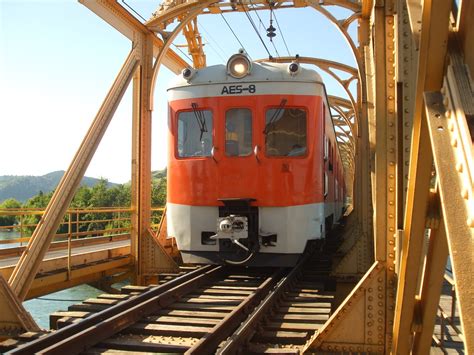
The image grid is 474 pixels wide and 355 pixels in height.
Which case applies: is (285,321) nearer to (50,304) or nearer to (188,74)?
(188,74)

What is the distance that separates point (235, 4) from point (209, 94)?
3081 millimetres

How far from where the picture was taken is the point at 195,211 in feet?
23.4

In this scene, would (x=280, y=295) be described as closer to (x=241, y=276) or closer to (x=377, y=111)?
(x=241, y=276)

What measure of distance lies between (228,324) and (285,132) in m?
3.30

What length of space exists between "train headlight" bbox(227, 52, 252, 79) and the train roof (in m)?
0.07

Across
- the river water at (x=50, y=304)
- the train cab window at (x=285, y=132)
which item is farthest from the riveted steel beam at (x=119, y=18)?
the river water at (x=50, y=304)

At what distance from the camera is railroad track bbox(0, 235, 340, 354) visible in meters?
4.12

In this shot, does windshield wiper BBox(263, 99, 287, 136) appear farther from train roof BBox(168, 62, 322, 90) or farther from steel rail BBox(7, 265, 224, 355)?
steel rail BBox(7, 265, 224, 355)

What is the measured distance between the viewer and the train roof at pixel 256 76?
277 inches

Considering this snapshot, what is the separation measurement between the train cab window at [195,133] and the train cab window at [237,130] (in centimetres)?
27

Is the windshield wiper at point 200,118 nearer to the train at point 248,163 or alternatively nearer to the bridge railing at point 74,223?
the train at point 248,163

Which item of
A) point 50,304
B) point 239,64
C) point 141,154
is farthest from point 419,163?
point 50,304

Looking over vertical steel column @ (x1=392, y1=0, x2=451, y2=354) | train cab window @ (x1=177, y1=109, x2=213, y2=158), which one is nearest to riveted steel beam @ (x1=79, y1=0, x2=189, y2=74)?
train cab window @ (x1=177, y1=109, x2=213, y2=158)

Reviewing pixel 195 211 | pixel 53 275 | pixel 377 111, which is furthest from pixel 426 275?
pixel 53 275
